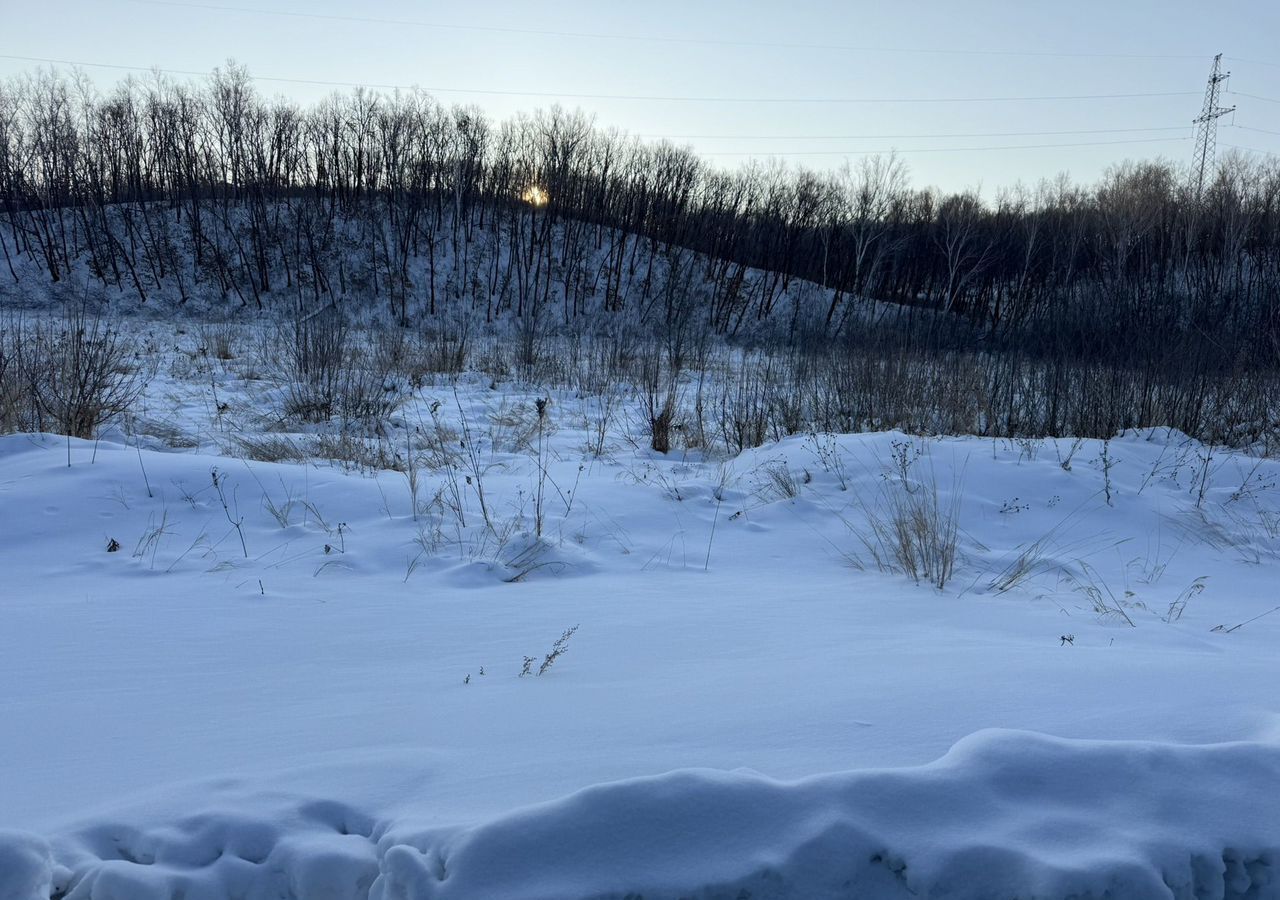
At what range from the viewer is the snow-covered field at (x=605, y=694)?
4.05 feet

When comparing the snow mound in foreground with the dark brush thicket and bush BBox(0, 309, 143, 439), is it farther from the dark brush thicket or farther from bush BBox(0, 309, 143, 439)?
the dark brush thicket

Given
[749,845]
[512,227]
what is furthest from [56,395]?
[512,227]

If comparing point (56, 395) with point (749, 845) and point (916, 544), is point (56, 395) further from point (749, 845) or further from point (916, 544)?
point (749, 845)

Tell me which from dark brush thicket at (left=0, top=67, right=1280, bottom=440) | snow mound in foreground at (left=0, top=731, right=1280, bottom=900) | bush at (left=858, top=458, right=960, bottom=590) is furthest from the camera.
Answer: dark brush thicket at (left=0, top=67, right=1280, bottom=440)

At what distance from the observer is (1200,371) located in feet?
25.5

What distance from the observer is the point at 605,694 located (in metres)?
2.00

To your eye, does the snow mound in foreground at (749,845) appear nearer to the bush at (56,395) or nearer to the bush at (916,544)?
the bush at (916,544)

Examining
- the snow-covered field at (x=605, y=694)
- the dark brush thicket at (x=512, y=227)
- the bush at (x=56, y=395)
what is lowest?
the snow-covered field at (x=605, y=694)

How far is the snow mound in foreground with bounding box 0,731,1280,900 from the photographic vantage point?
3.90 feet

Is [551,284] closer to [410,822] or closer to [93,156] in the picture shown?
[93,156]

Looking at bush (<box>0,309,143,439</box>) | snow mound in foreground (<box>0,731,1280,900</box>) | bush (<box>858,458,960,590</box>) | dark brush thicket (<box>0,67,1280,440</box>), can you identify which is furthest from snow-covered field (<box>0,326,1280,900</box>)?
dark brush thicket (<box>0,67,1280,440</box>)

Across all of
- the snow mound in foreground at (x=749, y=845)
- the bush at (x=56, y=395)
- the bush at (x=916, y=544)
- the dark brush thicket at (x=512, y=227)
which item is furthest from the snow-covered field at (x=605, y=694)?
the dark brush thicket at (x=512, y=227)

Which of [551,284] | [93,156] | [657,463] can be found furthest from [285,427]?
[93,156]

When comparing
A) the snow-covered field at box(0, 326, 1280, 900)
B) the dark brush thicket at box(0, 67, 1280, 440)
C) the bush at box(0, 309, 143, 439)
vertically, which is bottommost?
the snow-covered field at box(0, 326, 1280, 900)
